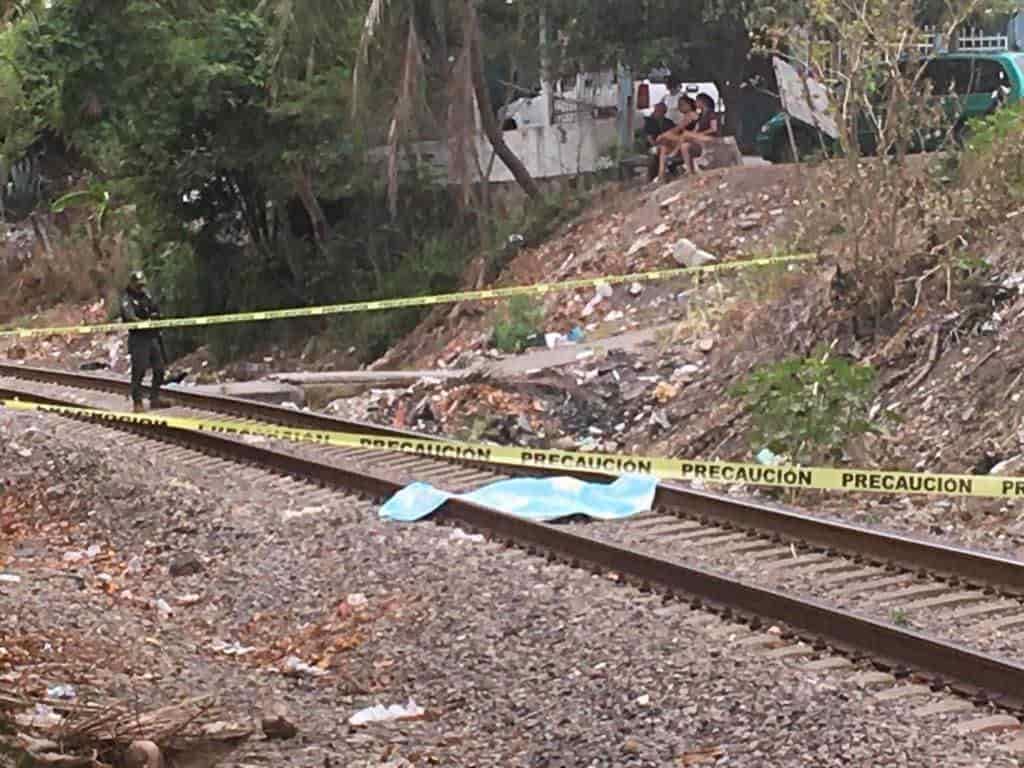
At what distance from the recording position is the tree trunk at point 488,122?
22906 millimetres

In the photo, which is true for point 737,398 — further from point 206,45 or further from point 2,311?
point 2,311

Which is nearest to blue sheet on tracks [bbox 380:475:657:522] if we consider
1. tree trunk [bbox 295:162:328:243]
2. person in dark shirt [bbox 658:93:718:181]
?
person in dark shirt [bbox 658:93:718:181]

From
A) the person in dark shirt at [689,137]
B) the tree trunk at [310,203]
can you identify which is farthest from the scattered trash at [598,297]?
the tree trunk at [310,203]

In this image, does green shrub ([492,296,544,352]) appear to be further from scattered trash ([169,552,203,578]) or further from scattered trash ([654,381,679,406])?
scattered trash ([169,552,203,578])

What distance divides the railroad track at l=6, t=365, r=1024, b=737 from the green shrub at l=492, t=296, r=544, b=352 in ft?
21.8

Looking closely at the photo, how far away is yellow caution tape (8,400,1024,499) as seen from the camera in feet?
31.9

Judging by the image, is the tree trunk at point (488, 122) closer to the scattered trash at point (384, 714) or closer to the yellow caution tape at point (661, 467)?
the yellow caution tape at point (661, 467)

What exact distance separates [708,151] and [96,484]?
45.5 feet

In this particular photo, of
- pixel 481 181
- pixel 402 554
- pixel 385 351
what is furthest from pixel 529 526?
pixel 481 181

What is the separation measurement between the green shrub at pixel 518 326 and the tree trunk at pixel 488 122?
4.41m

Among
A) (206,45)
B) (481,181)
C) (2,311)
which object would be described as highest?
(206,45)

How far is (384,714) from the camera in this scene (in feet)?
22.0

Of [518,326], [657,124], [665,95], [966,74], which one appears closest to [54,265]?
[665,95]

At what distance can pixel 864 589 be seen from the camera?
27.5 feet
